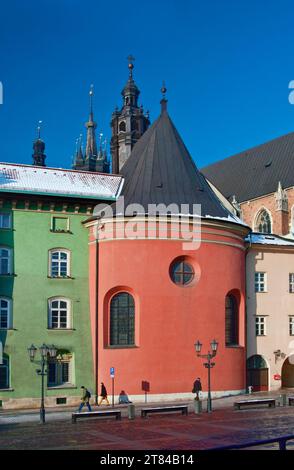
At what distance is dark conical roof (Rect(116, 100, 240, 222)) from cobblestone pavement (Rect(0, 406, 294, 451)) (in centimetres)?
1207

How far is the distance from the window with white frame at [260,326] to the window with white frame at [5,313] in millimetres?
14673

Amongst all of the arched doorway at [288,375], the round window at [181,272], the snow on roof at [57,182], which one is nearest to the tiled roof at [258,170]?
the arched doorway at [288,375]

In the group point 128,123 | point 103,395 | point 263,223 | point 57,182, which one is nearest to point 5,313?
point 103,395

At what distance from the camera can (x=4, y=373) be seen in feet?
113

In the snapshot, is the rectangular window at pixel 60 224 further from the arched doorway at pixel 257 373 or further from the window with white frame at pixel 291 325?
the window with white frame at pixel 291 325

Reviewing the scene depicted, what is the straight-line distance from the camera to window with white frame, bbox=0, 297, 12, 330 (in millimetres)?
35156

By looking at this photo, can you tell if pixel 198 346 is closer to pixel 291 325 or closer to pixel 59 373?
pixel 59 373

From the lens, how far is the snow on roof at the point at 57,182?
36062 mm

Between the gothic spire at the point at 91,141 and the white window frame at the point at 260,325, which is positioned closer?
the white window frame at the point at 260,325

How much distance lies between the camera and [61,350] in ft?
119

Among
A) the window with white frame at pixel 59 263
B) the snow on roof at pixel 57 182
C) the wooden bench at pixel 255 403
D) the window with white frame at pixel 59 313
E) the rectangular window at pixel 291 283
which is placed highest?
the snow on roof at pixel 57 182
